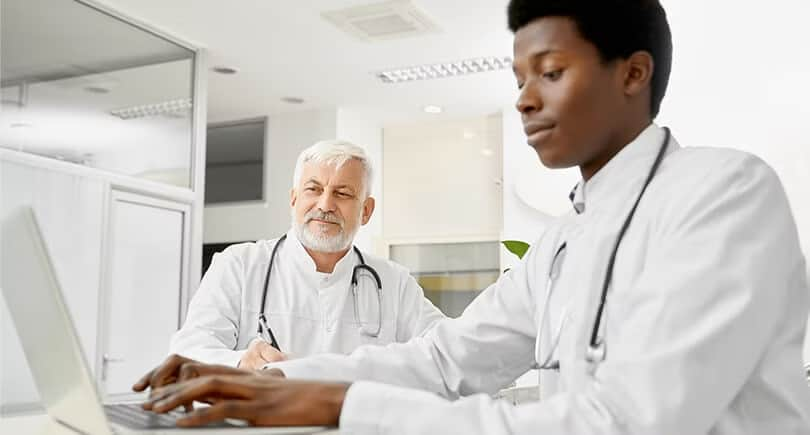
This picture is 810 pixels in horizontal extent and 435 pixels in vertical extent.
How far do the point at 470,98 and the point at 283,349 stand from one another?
4385 millimetres

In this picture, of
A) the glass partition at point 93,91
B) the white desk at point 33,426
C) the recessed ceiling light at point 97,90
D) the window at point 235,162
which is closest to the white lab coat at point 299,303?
the white desk at point 33,426

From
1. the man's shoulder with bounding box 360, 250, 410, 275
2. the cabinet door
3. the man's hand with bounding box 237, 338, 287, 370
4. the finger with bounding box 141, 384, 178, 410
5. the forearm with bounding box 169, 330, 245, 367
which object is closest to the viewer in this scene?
the finger with bounding box 141, 384, 178, 410

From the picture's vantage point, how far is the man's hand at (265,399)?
0.78 m

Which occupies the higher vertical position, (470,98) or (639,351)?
(470,98)

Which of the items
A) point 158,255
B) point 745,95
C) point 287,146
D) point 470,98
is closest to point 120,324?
point 158,255

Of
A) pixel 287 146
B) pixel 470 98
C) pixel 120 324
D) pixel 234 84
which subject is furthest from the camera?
pixel 287 146

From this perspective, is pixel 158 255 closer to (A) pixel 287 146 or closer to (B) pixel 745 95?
(A) pixel 287 146

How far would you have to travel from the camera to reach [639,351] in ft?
2.48

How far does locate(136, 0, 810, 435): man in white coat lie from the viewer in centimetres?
75

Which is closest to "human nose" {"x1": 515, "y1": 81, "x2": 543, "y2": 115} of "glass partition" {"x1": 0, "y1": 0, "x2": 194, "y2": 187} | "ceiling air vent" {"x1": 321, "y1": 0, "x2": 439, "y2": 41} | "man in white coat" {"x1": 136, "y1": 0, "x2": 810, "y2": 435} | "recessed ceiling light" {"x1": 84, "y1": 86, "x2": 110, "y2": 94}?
"man in white coat" {"x1": 136, "y1": 0, "x2": 810, "y2": 435}

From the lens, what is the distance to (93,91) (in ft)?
15.1

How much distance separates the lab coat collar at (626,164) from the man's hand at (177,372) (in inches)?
19.4

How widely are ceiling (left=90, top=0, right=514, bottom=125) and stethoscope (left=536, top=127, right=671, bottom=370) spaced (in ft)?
11.9

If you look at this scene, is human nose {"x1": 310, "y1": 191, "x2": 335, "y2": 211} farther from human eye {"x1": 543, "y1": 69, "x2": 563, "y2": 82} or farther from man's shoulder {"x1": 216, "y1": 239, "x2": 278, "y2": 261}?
human eye {"x1": 543, "y1": 69, "x2": 563, "y2": 82}
